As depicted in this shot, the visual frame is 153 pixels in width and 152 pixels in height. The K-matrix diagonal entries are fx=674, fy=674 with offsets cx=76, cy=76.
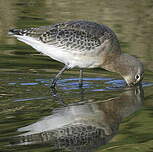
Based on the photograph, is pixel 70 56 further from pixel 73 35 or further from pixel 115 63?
pixel 115 63

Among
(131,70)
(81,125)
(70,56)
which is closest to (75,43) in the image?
(70,56)

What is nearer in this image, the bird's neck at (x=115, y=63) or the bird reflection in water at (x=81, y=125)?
the bird reflection in water at (x=81, y=125)

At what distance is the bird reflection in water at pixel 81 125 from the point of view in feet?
28.7

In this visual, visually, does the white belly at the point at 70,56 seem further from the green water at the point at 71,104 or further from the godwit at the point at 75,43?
the green water at the point at 71,104

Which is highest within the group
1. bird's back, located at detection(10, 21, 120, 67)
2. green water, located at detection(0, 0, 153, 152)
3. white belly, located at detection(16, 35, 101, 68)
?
bird's back, located at detection(10, 21, 120, 67)

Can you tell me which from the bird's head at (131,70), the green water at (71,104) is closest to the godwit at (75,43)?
the bird's head at (131,70)

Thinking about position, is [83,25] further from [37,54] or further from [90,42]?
[37,54]

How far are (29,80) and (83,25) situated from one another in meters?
1.41

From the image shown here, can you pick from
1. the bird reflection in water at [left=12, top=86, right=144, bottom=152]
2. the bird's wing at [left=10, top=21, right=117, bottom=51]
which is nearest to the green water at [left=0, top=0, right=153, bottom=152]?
the bird reflection in water at [left=12, top=86, right=144, bottom=152]

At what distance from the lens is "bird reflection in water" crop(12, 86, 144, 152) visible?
876 centimetres

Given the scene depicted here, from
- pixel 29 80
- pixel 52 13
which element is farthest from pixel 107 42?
pixel 52 13

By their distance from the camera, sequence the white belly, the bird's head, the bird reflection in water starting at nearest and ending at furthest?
the bird reflection in water < the white belly < the bird's head

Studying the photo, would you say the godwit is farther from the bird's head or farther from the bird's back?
the bird's head

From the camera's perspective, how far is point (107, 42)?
1198cm
